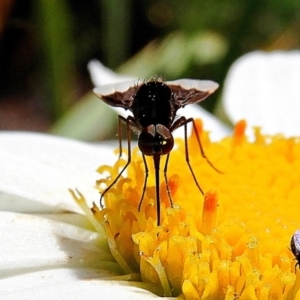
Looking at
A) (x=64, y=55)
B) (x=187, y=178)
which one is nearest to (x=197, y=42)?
(x=64, y=55)

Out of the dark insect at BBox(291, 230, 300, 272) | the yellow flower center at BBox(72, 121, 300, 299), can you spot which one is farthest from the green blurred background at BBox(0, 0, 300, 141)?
the dark insect at BBox(291, 230, 300, 272)

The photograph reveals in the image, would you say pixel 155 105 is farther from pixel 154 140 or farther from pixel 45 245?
pixel 45 245

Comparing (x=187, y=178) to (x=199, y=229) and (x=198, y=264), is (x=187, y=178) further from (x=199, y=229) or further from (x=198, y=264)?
(x=198, y=264)

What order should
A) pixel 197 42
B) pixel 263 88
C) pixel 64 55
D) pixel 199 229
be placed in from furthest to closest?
pixel 197 42, pixel 64 55, pixel 263 88, pixel 199 229

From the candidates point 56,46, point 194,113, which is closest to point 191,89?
point 194,113

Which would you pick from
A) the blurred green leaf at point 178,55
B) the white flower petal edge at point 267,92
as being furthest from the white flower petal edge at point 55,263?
the blurred green leaf at point 178,55

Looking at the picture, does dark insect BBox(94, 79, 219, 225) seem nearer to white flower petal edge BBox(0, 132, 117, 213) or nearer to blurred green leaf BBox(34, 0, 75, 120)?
white flower petal edge BBox(0, 132, 117, 213)
